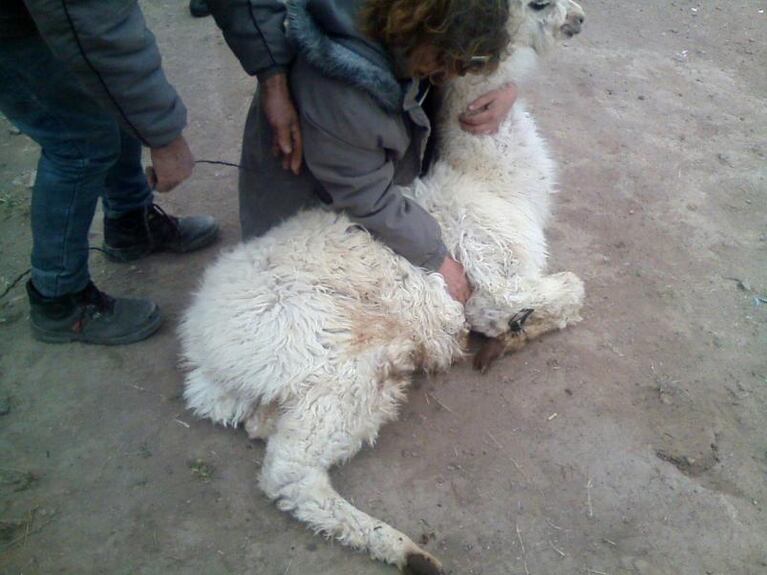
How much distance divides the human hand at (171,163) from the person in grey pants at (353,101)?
1.19 feet

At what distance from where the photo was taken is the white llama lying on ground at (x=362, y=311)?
2414 mm

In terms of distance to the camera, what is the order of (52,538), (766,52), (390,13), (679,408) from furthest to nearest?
(766,52) < (679,408) < (52,538) < (390,13)

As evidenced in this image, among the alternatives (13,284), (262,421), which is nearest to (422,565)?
(262,421)

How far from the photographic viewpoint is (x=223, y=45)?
552 cm

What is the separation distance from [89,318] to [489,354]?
6.12 ft

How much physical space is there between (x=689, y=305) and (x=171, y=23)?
501cm

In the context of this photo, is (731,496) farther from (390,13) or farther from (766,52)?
(766,52)

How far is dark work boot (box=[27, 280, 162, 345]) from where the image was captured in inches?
117

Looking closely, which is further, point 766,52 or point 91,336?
point 766,52

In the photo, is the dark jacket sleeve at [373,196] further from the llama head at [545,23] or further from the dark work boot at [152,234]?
the dark work boot at [152,234]

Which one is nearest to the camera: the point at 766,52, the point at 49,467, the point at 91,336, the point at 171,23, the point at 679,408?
the point at 49,467

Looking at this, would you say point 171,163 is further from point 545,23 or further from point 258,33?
point 545,23

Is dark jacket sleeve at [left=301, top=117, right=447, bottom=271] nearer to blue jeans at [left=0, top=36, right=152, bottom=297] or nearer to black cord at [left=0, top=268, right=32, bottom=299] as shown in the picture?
blue jeans at [left=0, top=36, right=152, bottom=297]

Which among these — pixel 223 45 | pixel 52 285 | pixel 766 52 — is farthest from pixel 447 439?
pixel 766 52
